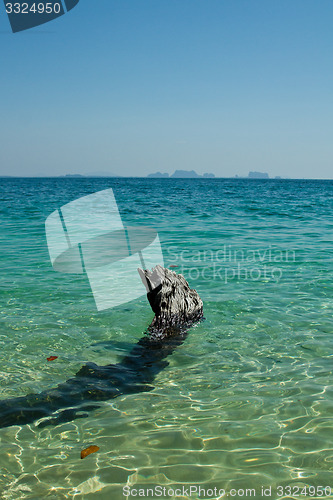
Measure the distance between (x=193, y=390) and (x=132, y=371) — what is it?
862 millimetres

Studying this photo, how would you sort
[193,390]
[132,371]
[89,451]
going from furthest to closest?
[132,371]
[193,390]
[89,451]

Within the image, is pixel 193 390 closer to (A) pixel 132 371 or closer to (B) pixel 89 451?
(A) pixel 132 371

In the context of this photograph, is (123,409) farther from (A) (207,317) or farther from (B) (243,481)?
(A) (207,317)

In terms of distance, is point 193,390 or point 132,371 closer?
point 193,390

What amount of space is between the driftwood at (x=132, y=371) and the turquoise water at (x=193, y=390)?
145mm

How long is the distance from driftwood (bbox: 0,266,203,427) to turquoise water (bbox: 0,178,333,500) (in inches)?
5.7

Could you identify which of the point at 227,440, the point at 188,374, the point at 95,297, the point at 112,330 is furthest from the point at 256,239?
the point at 227,440

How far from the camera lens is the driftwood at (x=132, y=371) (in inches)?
159

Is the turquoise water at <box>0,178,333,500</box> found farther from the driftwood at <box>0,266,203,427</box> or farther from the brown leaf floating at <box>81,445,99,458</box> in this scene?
the driftwood at <box>0,266,203,427</box>

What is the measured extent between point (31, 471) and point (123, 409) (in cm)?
111

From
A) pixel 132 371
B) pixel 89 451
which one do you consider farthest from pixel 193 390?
pixel 89 451

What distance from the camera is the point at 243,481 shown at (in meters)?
3.13

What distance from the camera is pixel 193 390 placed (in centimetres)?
441

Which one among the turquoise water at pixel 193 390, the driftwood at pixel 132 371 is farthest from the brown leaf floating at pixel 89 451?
the driftwood at pixel 132 371
